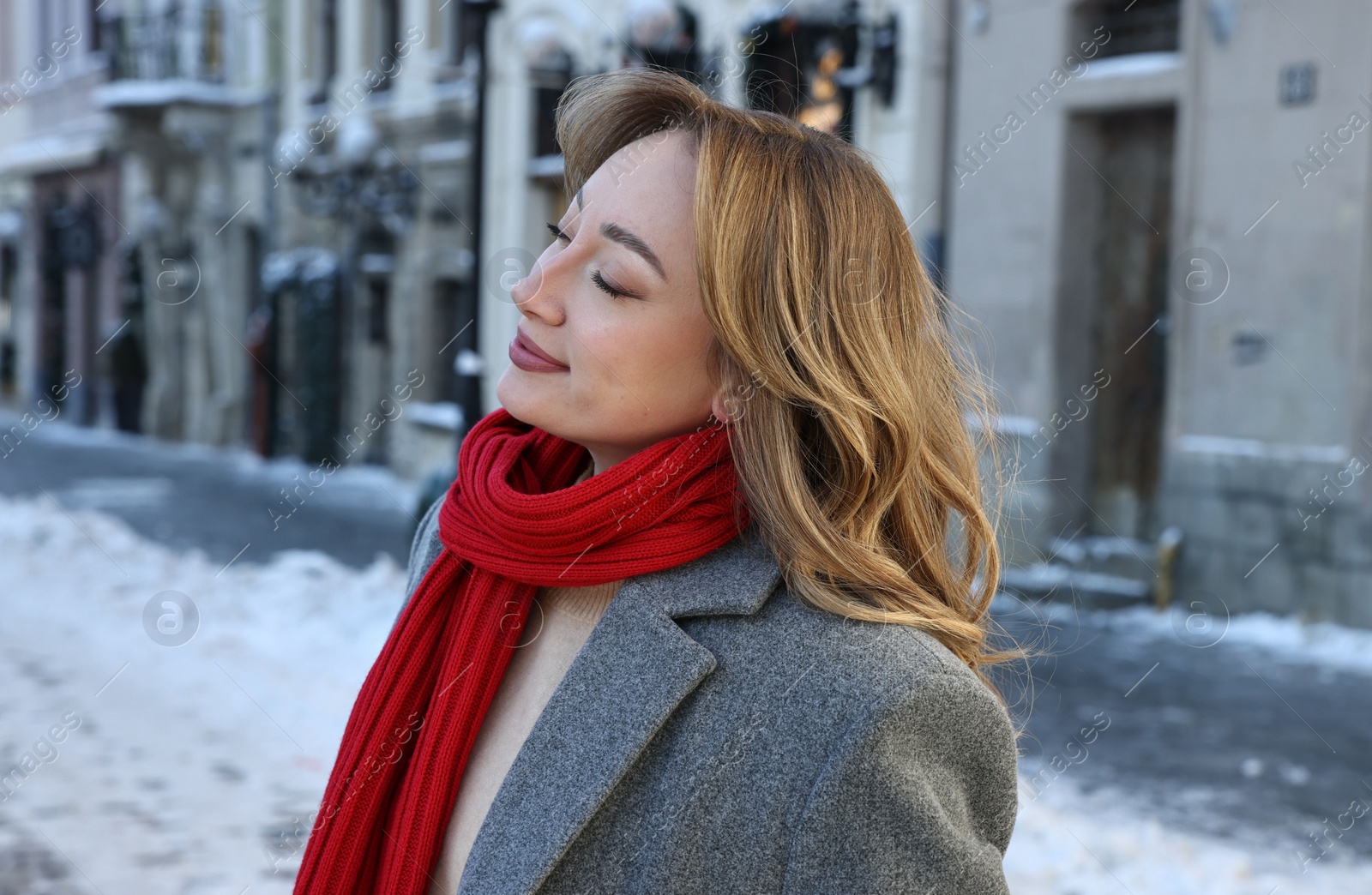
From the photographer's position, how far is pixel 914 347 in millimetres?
1988

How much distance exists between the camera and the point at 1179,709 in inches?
294

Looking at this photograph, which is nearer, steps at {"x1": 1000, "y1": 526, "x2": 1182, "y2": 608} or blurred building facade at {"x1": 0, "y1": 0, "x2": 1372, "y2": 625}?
blurred building facade at {"x1": 0, "y1": 0, "x2": 1372, "y2": 625}

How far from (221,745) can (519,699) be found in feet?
14.2

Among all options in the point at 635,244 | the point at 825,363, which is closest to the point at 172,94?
the point at 635,244

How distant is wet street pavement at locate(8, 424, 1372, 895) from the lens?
5.78 m

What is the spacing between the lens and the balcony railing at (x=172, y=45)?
21.9 m

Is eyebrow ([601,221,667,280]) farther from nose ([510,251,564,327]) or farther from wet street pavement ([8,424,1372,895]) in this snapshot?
wet street pavement ([8,424,1372,895])

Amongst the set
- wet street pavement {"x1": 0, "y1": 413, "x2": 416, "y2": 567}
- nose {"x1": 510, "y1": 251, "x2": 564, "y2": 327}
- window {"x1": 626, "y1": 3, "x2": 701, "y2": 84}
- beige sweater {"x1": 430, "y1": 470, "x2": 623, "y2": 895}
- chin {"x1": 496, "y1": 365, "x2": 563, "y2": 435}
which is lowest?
wet street pavement {"x1": 0, "y1": 413, "x2": 416, "y2": 567}

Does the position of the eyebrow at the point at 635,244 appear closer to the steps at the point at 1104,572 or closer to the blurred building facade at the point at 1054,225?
the blurred building facade at the point at 1054,225

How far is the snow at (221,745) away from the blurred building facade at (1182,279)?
744mm

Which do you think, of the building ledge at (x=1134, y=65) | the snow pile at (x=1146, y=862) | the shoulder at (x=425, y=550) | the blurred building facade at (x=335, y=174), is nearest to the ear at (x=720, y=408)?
the shoulder at (x=425, y=550)

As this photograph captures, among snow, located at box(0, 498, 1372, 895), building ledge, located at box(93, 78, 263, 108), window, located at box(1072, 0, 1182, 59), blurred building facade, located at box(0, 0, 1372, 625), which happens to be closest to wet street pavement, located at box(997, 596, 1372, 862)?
snow, located at box(0, 498, 1372, 895)

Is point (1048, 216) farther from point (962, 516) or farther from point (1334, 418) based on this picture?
point (962, 516)

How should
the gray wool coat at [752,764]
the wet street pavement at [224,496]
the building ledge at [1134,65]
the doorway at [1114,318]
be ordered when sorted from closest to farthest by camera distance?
the gray wool coat at [752,764] → the building ledge at [1134,65] → the doorway at [1114,318] → the wet street pavement at [224,496]
